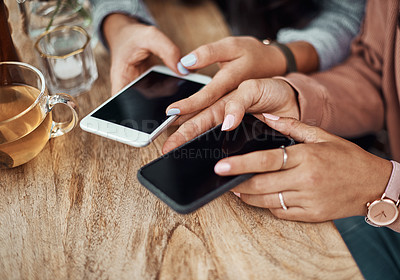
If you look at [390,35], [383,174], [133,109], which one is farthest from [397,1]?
[133,109]

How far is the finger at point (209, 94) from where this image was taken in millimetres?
675

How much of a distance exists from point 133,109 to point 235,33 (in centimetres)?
71

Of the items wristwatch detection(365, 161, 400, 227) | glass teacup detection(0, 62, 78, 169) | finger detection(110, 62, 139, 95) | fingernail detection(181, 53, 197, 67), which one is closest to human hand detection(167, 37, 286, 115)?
fingernail detection(181, 53, 197, 67)

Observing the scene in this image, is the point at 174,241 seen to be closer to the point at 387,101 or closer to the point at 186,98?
the point at 186,98

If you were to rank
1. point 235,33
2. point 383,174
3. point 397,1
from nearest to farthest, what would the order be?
point 383,174, point 397,1, point 235,33

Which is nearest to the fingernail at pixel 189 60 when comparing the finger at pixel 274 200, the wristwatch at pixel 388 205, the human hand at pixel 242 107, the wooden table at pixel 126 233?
the human hand at pixel 242 107

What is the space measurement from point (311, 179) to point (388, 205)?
18 centimetres

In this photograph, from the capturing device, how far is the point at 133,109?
2.23 ft

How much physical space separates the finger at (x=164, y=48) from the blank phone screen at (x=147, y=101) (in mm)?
32

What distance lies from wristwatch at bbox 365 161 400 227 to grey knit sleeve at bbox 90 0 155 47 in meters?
0.71

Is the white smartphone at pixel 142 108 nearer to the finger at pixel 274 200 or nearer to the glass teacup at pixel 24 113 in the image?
the glass teacup at pixel 24 113

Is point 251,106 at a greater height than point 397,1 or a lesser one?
lesser

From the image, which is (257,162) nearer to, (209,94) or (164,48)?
(209,94)

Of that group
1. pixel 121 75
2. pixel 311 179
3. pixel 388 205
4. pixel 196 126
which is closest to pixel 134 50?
pixel 121 75
